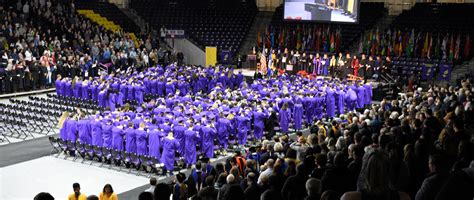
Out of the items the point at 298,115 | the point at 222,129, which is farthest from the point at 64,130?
the point at 298,115

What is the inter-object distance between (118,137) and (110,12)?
2435 centimetres

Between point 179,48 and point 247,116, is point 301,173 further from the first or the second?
point 179,48

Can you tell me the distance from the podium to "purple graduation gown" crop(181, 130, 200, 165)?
63.5 ft

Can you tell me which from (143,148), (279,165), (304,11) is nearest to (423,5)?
(304,11)

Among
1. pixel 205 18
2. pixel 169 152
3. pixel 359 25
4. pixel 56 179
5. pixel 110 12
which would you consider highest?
pixel 110 12

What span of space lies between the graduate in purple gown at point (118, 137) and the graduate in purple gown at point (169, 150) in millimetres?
1430

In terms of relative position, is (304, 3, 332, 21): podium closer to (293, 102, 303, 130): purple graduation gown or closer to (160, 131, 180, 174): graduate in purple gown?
(293, 102, 303, 130): purple graduation gown

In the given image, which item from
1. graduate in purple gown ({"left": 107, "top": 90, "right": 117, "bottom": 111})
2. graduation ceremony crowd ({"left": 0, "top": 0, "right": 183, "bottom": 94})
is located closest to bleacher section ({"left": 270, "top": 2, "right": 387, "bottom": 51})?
graduation ceremony crowd ({"left": 0, "top": 0, "right": 183, "bottom": 94})

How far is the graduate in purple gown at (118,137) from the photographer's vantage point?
54.0 ft

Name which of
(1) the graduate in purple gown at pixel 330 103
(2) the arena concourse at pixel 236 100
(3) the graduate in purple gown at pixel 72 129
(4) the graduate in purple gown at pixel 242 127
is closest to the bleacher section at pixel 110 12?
(2) the arena concourse at pixel 236 100

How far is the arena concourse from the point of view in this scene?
8.12 metres

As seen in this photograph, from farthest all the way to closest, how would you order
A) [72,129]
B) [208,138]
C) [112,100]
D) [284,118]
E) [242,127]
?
[112,100]
[284,118]
[242,127]
[72,129]
[208,138]

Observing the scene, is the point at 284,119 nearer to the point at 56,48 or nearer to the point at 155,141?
the point at 155,141

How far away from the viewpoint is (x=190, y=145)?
1627 cm
